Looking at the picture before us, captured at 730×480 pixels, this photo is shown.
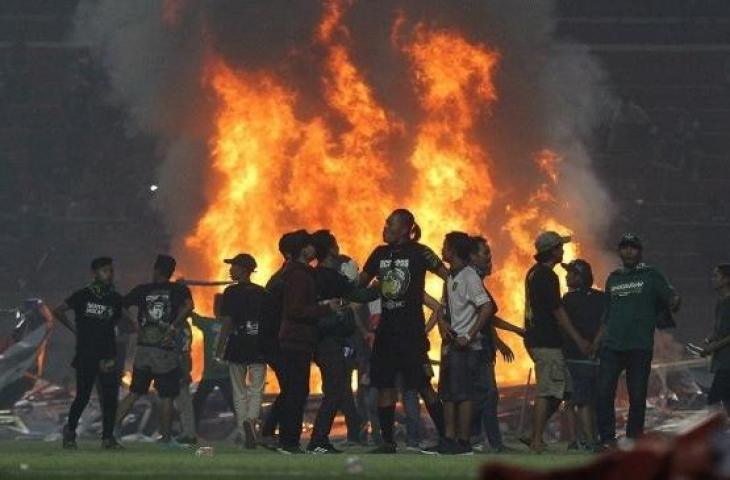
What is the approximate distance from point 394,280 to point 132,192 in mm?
22548

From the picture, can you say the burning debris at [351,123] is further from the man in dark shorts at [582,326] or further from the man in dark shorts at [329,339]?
the man in dark shorts at [329,339]

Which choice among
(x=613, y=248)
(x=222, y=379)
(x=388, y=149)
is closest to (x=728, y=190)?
(x=613, y=248)

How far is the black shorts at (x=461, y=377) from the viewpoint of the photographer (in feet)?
40.6

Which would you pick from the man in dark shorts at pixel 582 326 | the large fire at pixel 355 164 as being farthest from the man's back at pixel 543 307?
the large fire at pixel 355 164

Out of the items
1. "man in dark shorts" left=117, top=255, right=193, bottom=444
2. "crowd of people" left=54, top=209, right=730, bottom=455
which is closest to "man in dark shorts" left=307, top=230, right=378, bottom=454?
"crowd of people" left=54, top=209, right=730, bottom=455

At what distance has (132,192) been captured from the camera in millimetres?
34094

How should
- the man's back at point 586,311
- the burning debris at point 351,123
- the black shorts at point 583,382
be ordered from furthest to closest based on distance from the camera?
the burning debris at point 351,123 → the man's back at point 586,311 → the black shorts at point 583,382

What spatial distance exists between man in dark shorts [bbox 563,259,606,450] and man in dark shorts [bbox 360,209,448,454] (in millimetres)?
3122

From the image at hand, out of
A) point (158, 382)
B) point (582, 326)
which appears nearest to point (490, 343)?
point (582, 326)

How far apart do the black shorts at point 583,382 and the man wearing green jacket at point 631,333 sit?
2475mm

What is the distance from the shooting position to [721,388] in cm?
1268

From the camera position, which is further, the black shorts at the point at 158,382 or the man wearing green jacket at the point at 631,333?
the black shorts at the point at 158,382

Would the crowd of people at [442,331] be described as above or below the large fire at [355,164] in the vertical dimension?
below

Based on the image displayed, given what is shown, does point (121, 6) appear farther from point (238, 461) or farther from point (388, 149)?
point (238, 461)
